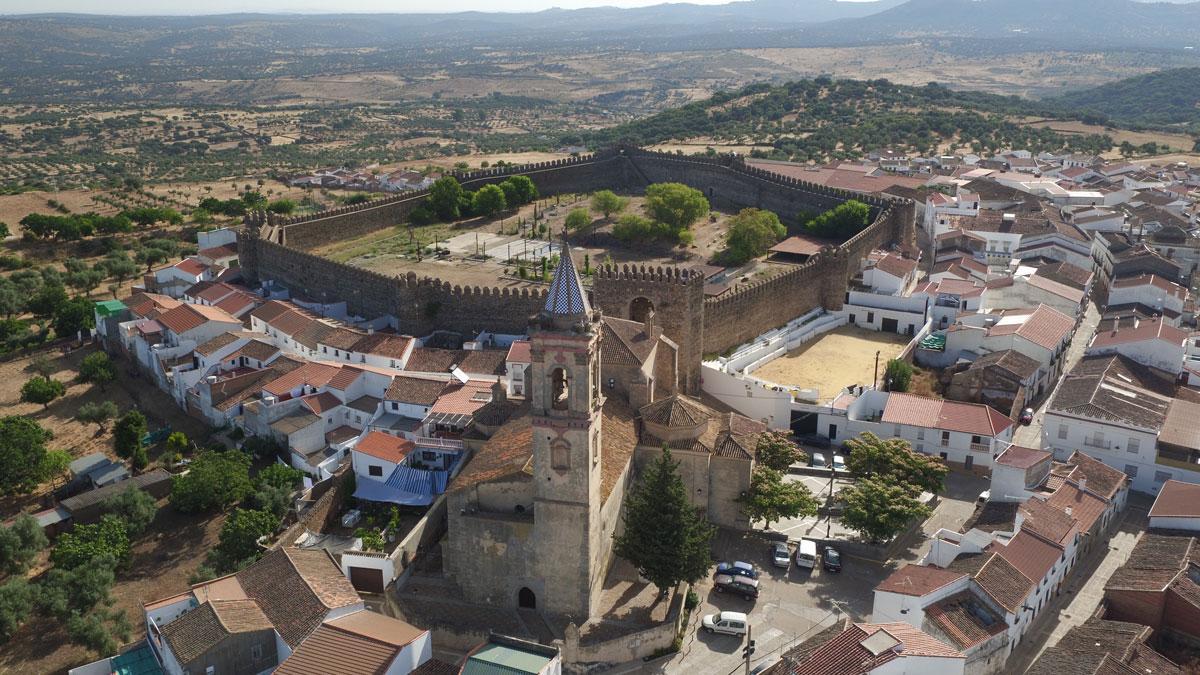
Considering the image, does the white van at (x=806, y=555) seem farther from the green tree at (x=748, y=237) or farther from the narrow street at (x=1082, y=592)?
the green tree at (x=748, y=237)

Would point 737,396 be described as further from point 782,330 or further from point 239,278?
point 239,278

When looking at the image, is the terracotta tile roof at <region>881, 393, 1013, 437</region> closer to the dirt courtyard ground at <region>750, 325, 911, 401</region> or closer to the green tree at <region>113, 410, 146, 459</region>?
the dirt courtyard ground at <region>750, 325, 911, 401</region>

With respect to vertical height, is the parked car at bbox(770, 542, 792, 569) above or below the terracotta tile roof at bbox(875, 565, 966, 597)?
below

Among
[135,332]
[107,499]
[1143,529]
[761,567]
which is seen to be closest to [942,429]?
[1143,529]

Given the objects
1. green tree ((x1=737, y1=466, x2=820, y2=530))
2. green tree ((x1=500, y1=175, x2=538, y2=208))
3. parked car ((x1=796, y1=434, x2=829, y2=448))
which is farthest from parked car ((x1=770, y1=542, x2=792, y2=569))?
green tree ((x1=500, y1=175, x2=538, y2=208))

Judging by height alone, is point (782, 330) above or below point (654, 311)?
below

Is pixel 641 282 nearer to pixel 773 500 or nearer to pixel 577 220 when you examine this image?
pixel 773 500

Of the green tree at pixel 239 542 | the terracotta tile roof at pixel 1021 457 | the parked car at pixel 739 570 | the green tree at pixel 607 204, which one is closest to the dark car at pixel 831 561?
the parked car at pixel 739 570
